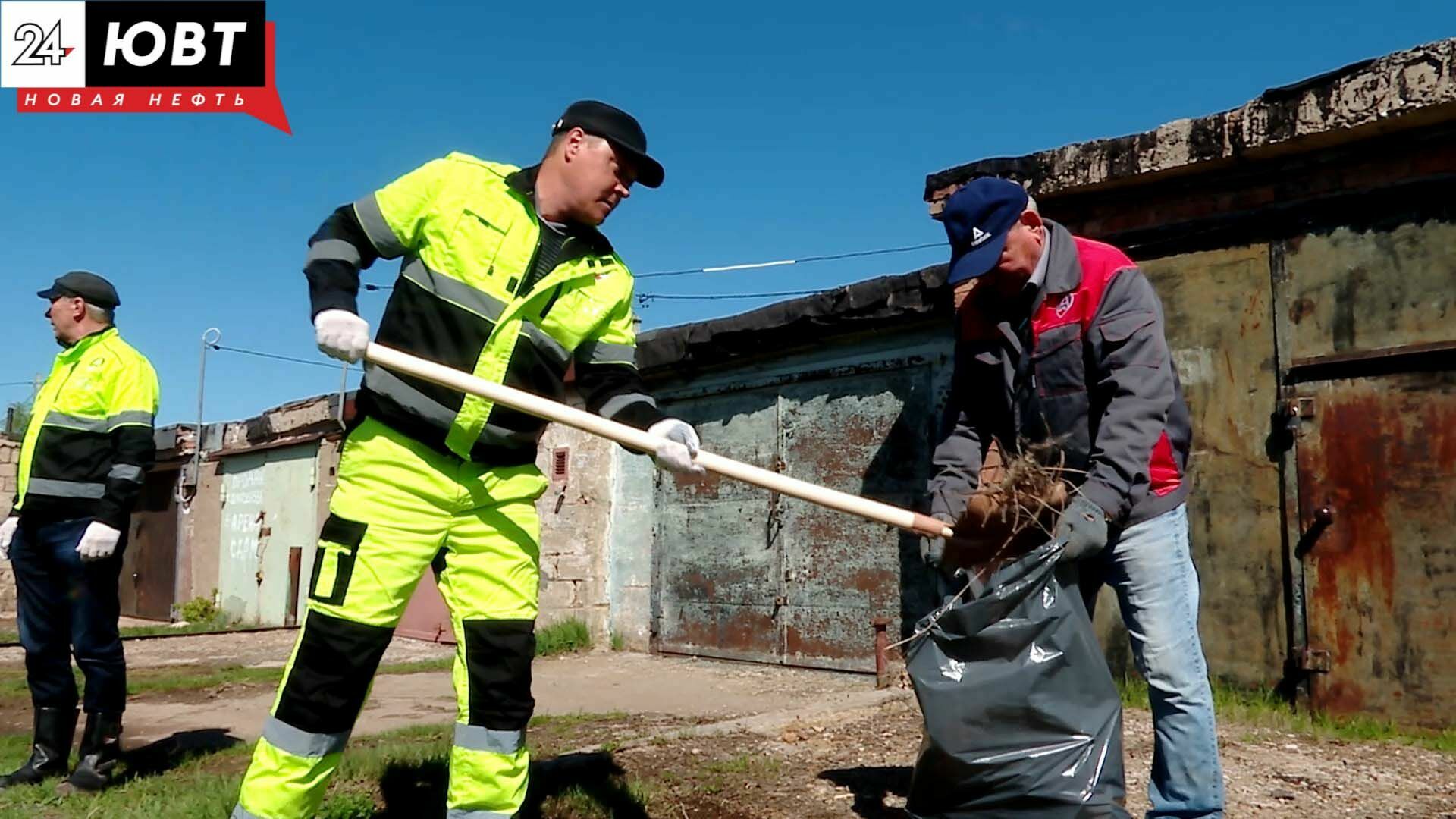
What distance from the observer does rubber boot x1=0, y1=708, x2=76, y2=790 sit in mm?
4207

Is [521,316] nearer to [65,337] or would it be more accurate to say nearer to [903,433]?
[65,337]

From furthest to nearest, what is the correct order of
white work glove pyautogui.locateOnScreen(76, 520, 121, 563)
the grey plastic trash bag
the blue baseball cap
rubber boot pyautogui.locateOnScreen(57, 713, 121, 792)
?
white work glove pyautogui.locateOnScreen(76, 520, 121, 563) → rubber boot pyautogui.locateOnScreen(57, 713, 121, 792) → the blue baseball cap → the grey plastic trash bag

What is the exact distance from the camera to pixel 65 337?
15.1ft

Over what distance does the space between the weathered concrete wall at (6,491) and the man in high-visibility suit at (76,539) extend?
13.8m

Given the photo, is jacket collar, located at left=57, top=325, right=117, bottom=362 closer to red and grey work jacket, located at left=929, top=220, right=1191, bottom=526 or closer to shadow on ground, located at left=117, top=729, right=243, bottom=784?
shadow on ground, located at left=117, top=729, right=243, bottom=784

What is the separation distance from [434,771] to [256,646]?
7.93m

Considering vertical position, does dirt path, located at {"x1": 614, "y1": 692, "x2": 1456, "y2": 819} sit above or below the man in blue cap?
below

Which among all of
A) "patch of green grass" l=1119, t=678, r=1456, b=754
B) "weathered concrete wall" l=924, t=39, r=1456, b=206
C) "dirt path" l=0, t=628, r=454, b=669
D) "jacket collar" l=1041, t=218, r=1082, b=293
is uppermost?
"weathered concrete wall" l=924, t=39, r=1456, b=206

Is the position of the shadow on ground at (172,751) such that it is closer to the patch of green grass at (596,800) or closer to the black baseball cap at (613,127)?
the patch of green grass at (596,800)

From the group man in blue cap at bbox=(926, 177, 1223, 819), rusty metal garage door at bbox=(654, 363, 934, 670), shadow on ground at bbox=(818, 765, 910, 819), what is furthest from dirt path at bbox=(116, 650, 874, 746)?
man in blue cap at bbox=(926, 177, 1223, 819)

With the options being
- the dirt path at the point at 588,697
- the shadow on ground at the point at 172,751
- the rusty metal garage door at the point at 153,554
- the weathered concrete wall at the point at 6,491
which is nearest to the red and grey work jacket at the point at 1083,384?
the dirt path at the point at 588,697

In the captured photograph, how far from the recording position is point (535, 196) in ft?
9.68

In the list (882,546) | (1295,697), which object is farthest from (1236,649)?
(882,546)

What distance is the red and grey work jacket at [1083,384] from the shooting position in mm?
2629
